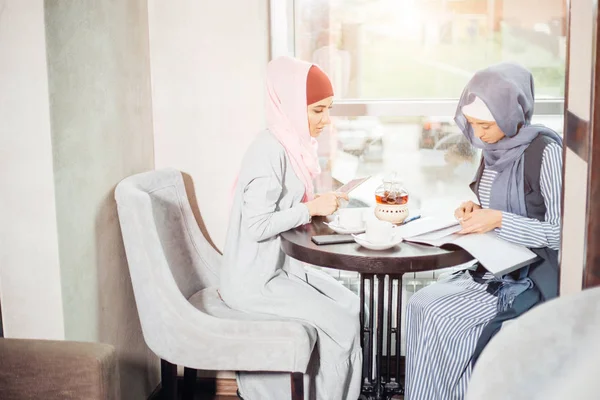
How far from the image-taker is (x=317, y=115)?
221cm

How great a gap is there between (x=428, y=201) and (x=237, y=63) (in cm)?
89

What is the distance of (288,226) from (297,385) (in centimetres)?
47

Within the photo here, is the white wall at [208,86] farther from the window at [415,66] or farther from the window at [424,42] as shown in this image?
the window at [424,42]

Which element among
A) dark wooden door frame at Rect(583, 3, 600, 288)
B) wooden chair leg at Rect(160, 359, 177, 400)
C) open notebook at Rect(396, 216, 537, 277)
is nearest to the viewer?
dark wooden door frame at Rect(583, 3, 600, 288)

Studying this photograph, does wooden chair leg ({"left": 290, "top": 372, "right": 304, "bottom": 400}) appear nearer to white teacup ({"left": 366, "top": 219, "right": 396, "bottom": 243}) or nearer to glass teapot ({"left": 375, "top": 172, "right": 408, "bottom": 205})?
white teacup ({"left": 366, "top": 219, "right": 396, "bottom": 243})

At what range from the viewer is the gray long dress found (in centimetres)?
207

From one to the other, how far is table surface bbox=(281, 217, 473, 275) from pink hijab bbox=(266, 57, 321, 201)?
0.32 meters

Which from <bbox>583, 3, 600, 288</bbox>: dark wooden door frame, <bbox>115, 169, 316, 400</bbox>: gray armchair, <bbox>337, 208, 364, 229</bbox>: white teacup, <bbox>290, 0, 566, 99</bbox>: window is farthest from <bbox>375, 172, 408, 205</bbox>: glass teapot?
<bbox>583, 3, 600, 288</bbox>: dark wooden door frame

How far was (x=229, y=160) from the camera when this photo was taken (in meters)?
2.58

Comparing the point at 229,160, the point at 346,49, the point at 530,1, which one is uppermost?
the point at 530,1

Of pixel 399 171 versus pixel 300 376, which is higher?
pixel 399 171

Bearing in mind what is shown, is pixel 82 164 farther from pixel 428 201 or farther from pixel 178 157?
pixel 428 201

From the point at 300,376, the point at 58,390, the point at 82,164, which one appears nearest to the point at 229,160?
the point at 82,164

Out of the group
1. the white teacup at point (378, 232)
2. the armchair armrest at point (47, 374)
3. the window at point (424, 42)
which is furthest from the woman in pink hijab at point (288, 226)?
the armchair armrest at point (47, 374)
